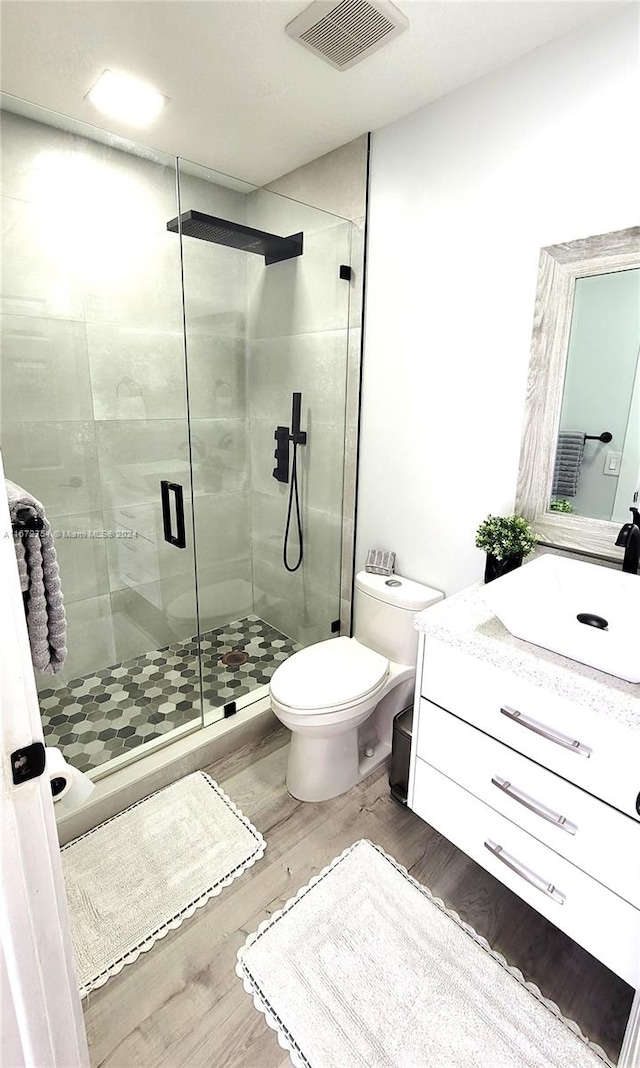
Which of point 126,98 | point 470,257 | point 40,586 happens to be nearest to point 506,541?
point 470,257

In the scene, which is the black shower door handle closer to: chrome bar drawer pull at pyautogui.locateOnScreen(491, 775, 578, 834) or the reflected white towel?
the reflected white towel

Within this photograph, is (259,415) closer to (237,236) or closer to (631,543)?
(237,236)

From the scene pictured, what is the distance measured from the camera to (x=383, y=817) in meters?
1.78

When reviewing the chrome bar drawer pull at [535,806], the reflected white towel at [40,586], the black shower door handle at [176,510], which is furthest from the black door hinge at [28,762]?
the black shower door handle at [176,510]

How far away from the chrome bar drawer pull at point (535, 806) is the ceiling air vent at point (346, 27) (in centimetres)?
198

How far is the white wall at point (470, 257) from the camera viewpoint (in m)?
1.37

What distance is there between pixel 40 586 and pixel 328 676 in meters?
1.00

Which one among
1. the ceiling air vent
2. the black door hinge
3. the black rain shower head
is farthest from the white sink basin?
the black rain shower head

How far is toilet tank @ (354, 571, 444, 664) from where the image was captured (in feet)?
6.38

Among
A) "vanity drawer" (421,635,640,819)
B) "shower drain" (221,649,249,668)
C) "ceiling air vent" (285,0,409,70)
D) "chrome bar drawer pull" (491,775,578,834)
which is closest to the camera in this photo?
"vanity drawer" (421,635,640,819)

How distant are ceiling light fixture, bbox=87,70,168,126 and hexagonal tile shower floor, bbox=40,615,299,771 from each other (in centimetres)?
213

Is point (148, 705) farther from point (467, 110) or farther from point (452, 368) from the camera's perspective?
point (467, 110)

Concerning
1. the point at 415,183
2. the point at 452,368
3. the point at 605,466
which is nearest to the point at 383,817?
the point at 605,466

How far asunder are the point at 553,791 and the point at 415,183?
200cm
